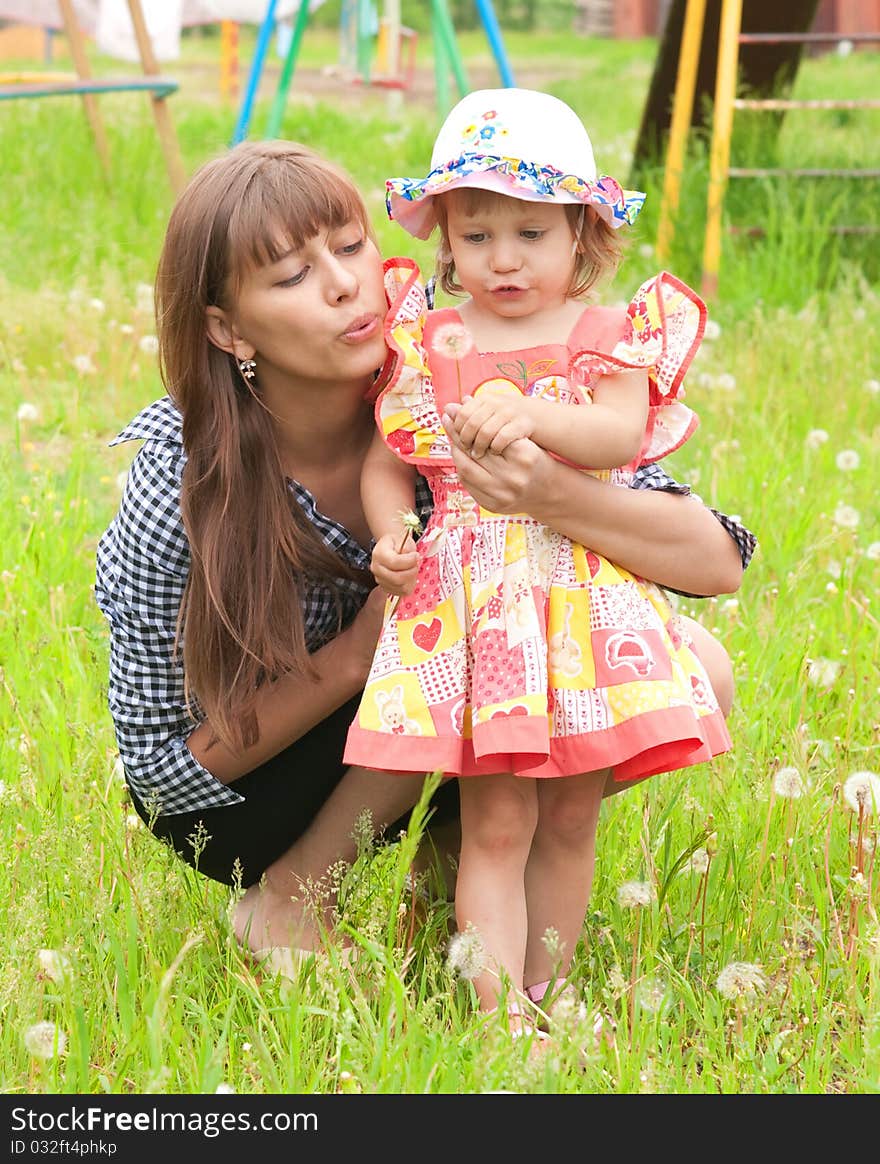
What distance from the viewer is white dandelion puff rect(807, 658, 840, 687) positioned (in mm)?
2930

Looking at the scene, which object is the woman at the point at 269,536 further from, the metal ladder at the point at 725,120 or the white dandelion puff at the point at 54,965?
the metal ladder at the point at 725,120

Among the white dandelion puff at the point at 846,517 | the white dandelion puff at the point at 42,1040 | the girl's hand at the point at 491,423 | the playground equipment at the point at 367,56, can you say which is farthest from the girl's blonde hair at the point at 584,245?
the playground equipment at the point at 367,56

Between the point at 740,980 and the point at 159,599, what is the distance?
3.10ft

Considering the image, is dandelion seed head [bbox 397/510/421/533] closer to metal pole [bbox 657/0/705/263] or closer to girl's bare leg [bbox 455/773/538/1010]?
girl's bare leg [bbox 455/773/538/1010]

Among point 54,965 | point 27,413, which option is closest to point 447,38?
point 27,413

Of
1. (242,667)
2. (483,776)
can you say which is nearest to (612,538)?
(483,776)

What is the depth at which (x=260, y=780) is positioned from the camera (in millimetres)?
2479

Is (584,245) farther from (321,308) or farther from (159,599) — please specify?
(159,599)

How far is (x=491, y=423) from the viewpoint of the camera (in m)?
1.95

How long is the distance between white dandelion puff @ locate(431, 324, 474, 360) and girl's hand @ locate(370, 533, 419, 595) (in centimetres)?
25

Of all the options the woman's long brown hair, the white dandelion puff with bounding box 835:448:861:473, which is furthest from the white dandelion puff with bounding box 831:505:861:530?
the woman's long brown hair

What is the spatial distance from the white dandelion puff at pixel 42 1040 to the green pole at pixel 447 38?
5.50m

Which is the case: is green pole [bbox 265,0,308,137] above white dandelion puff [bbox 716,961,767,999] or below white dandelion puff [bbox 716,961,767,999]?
above

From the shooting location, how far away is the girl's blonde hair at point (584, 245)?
213 cm
